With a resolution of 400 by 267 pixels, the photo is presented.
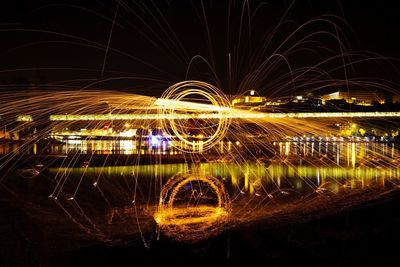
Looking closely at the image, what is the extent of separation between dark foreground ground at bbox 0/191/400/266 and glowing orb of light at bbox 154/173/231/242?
1.62 ft

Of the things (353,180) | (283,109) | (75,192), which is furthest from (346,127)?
(75,192)

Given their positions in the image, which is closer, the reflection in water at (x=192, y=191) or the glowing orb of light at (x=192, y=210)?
the glowing orb of light at (x=192, y=210)

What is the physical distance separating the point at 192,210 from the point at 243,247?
3.11 meters

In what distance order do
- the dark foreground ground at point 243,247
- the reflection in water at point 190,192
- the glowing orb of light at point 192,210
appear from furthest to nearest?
the reflection in water at point 190,192 → the glowing orb of light at point 192,210 → the dark foreground ground at point 243,247

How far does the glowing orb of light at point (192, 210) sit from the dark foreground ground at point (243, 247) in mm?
494

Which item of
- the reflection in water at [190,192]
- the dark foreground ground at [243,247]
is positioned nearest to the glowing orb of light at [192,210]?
the reflection in water at [190,192]

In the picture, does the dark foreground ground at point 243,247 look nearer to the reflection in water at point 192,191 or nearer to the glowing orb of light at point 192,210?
the glowing orb of light at point 192,210

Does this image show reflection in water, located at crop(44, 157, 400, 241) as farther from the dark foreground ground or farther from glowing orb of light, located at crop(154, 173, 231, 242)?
the dark foreground ground

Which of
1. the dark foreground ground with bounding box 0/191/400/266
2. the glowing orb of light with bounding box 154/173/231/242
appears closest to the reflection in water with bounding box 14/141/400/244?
the glowing orb of light with bounding box 154/173/231/242

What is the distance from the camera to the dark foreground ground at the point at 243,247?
21.2ft

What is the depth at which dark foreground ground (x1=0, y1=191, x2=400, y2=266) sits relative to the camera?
255 inches

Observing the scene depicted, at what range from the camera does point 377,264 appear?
632 centimetres

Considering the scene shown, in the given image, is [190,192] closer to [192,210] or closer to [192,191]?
[192,191]

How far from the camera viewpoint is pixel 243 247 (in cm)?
711
